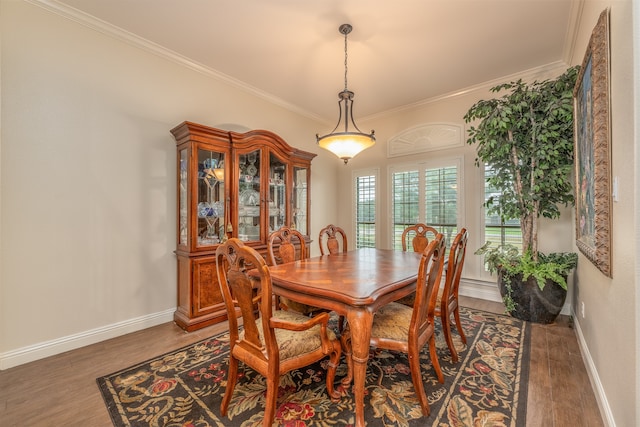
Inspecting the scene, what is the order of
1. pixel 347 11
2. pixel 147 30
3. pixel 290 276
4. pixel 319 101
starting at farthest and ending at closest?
pixel 319 101, pixel 147 30, pixel 347 11, pixel 290 276

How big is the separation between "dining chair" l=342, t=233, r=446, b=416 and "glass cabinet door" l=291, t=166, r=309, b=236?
2.35m

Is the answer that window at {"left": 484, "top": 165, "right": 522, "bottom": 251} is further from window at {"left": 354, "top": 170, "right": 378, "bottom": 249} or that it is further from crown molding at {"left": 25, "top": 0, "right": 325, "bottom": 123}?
crown molding at {"left": 25, "top": 0, "right": 325, "bottom": 123}

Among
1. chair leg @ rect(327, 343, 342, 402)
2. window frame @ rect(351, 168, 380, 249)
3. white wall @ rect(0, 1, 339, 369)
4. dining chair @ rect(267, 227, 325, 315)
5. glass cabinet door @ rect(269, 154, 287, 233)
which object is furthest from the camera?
window frame @ rect(351, 168, 380, 249)

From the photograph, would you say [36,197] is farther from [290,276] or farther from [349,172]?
[349,172]

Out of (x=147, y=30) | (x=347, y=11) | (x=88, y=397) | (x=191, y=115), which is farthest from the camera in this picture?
(x=191, y=115)

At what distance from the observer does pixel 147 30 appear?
2668 mm

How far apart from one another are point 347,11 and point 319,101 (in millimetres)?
1953

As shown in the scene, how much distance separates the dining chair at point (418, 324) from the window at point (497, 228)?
230cm

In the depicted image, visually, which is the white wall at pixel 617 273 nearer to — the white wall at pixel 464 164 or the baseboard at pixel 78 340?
the white wall at pixel 464 164

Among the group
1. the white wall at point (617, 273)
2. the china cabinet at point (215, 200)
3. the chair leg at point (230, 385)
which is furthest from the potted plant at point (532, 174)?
the chair leg at point (230, 385)

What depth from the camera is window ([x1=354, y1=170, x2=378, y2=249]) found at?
493cm

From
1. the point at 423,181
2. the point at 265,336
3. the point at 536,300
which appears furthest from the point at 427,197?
the point at 265,336

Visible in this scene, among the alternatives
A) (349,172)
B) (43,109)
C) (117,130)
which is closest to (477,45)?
(349,172)

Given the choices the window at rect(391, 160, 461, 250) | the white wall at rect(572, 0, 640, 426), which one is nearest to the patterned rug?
the white wall at rect(572, 0, 640, 426)
